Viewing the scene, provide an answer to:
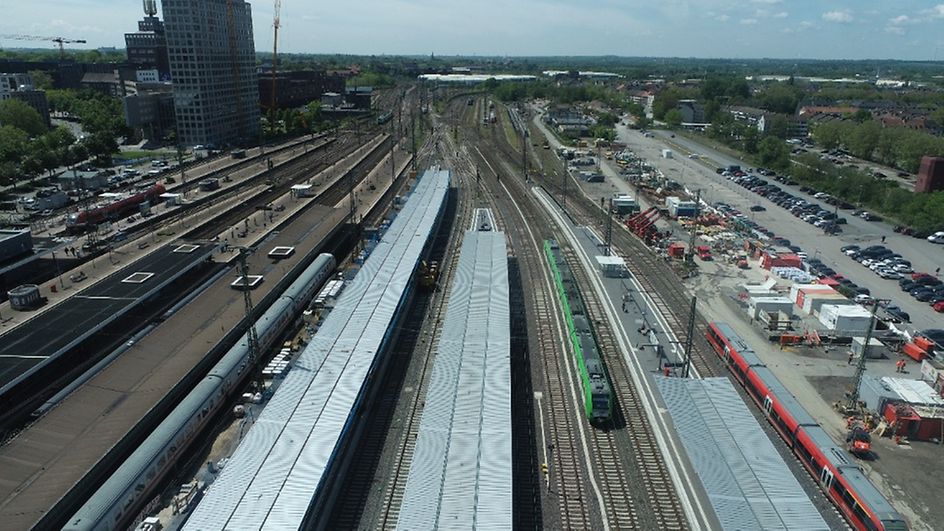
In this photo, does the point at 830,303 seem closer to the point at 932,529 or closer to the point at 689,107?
the point at 932,529

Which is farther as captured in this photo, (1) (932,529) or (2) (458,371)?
(2) (458,371)

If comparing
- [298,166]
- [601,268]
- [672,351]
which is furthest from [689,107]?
[672,351]

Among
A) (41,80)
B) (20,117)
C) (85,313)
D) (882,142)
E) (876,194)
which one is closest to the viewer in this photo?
(85,313)

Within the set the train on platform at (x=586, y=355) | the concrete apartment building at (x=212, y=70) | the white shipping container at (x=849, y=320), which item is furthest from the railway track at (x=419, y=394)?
the concrete apartment building at (x=212, y=70)

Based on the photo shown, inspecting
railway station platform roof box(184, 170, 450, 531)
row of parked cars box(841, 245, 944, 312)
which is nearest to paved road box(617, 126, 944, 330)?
row of parked cars box(841, 245, 944, 312)

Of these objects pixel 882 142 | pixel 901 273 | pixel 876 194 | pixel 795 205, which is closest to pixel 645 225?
pixel 901 273

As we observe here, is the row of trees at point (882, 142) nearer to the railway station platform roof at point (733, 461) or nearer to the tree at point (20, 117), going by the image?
the railway station platform roof at point (733, 461)

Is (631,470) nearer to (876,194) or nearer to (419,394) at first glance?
(419,394)
